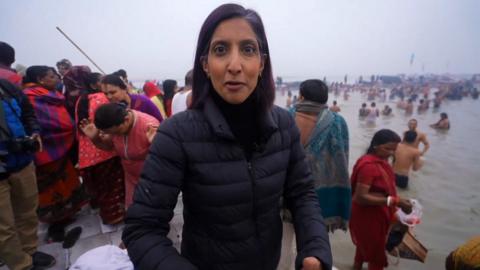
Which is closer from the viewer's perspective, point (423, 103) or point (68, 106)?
point (68, 106)

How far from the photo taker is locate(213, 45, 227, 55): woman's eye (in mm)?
1094

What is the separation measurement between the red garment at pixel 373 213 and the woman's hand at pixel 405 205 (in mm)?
105

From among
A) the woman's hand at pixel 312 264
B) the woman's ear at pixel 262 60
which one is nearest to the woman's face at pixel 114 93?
the woman's ear at pixel 262 60

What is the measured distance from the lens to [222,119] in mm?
1083

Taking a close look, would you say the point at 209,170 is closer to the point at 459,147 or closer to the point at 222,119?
the point at 222,119

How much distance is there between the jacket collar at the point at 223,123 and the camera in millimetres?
1054

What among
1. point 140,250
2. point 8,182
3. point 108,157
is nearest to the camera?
point 140,250

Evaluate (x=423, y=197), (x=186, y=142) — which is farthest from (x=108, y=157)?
(x=423, y=197)

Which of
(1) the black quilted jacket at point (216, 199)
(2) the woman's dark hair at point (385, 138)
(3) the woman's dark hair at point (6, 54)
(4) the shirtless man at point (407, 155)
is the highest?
(3) the woman's dark hair at point (6, 54)

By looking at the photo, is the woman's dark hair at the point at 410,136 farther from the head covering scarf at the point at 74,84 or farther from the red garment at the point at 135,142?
the head covering scarf at the point at 74,84

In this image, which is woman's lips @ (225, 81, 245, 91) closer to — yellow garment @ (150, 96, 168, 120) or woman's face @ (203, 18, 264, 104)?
woman's face @ (203, 18, 264, 104)

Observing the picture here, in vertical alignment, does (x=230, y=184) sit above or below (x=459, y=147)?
above

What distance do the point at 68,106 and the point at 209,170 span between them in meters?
3.13

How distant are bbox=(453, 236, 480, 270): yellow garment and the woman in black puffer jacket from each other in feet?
4.02
